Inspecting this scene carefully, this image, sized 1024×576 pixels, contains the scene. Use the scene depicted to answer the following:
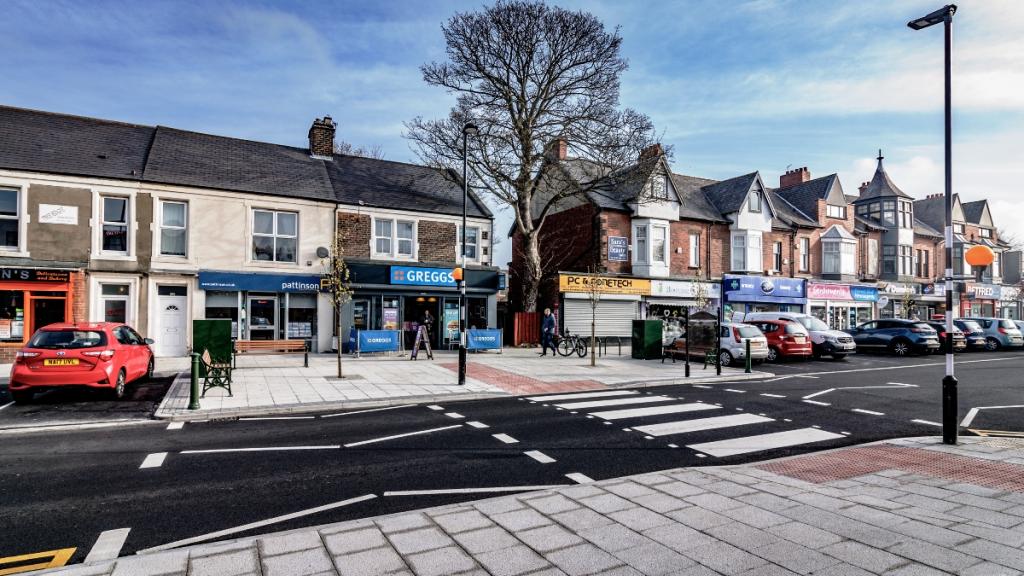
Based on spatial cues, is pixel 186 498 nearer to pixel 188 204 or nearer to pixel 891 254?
pixel 188 204

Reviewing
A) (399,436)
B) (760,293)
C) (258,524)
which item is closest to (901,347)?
(760,293)

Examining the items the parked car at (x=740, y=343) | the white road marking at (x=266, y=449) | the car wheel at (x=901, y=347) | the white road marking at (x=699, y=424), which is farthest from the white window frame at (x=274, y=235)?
the car wheel at (x=901, y=347)

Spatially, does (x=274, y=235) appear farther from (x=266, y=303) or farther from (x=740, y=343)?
(x=740, y=343)

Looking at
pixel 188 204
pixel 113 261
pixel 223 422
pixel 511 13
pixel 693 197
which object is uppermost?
pixel 511 13

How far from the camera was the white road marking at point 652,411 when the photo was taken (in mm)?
10531

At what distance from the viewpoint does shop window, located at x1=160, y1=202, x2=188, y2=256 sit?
816 inches

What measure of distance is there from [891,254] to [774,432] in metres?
40.2

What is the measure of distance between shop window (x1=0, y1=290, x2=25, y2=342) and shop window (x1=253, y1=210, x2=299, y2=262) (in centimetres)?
721

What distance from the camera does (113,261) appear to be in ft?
64.7

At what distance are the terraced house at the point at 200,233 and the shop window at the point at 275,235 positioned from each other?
4 cm

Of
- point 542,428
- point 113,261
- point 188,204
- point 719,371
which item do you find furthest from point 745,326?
point 113,261

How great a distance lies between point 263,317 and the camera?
2208 cm

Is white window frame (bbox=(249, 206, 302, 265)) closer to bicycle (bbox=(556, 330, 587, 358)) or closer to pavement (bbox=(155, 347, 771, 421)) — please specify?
pavement (bbox=(155, 347, 771, 421))

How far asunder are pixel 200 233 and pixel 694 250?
2543cm
